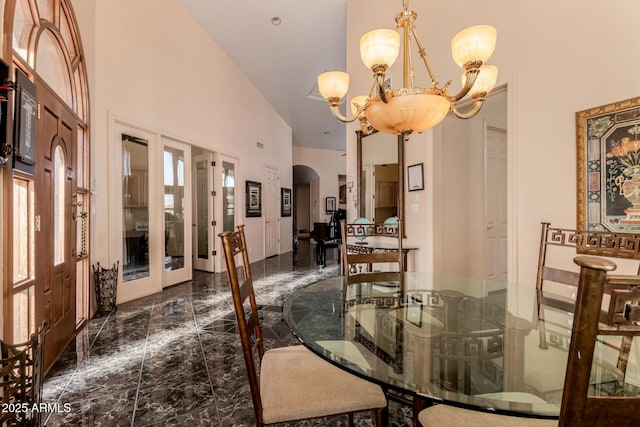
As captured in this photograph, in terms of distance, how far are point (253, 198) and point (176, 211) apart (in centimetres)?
213

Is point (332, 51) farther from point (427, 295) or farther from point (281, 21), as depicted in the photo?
point (427, 295)

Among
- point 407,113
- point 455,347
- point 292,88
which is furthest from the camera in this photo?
point 292,88

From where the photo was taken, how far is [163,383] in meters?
2.11

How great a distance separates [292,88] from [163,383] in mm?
6283

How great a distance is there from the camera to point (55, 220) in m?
2.55

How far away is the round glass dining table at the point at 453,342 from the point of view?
36.6 inches

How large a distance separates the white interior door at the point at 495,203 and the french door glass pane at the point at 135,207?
177 inches

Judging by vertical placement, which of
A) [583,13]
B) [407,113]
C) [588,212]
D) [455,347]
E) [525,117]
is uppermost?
[583,13]

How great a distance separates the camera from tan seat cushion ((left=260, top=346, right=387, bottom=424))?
117cm

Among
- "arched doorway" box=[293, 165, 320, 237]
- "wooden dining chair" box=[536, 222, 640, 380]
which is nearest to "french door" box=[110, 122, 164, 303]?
"wooden dining chair" box=[536, 222, 640, 380]

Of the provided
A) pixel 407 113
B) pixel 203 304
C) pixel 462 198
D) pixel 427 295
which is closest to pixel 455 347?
pixel 427 295

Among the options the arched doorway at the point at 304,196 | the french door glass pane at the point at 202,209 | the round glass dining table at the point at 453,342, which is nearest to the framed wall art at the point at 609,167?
the round glass dining table at the point at 453,342

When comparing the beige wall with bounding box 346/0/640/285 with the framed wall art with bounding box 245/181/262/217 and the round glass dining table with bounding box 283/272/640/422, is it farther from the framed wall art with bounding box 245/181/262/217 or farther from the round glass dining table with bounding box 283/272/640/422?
the framed wall art with bounding box 245/181/262/217

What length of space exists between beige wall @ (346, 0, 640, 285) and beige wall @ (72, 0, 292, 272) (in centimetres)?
378
